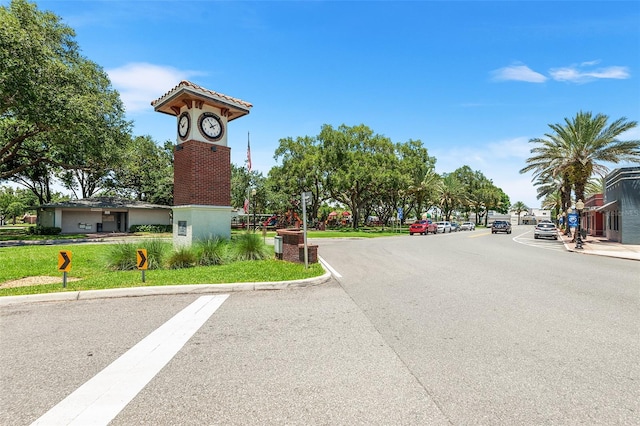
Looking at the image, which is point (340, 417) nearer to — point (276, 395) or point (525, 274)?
point (276, 395)

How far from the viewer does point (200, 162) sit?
1275 cm

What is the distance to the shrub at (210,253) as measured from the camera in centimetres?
1120

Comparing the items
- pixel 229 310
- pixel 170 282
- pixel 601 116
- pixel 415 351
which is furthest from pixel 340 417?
pixel 601 116

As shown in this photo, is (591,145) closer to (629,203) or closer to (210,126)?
(629,203)

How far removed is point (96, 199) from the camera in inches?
1533

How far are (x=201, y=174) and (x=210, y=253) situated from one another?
9.94ft

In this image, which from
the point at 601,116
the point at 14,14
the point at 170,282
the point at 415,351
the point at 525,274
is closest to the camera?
the point at 415,351

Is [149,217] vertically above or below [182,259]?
above

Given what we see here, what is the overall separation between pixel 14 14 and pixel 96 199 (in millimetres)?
21831

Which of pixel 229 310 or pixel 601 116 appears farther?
pixel 601 116

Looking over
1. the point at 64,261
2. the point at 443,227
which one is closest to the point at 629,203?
the point at 443,227

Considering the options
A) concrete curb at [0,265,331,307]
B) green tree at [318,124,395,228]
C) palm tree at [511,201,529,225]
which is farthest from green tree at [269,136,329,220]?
palm tree at [511,201,529,225]

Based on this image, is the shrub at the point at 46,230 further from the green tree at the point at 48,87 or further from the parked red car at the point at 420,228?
the parked red car at the point at 420,228

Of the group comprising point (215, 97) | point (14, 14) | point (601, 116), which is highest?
point (14, 14)
